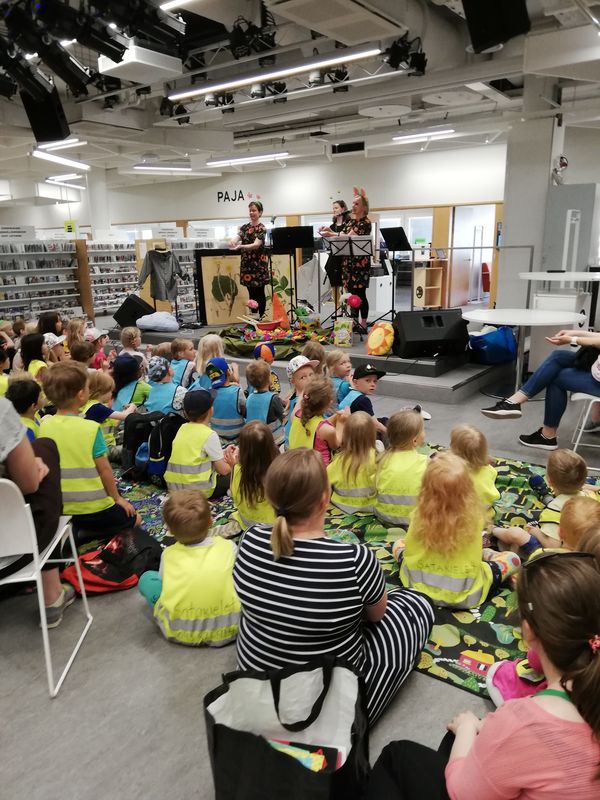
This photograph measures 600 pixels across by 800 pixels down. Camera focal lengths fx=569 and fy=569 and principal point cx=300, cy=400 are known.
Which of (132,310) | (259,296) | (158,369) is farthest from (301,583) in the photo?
(132,310)

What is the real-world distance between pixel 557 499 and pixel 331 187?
1347 cm

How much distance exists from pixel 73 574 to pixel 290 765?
1644 mm

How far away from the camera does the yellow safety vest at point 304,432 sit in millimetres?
3219

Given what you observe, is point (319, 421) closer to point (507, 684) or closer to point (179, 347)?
point (507, 684)

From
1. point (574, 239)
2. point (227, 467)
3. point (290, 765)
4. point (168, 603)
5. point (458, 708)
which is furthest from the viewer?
point (574, 239)

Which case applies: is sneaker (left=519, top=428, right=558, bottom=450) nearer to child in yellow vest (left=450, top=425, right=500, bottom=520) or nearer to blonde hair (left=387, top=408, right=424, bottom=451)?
child in yellow vest (left=450, top=425, right=500, bottom=520)

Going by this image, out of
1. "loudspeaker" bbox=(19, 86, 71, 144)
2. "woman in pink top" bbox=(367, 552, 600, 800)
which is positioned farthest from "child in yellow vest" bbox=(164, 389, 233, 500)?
"loudspeaker" bbox=(19, 86, 71, 144)

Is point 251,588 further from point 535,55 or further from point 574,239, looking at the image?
point 574,239

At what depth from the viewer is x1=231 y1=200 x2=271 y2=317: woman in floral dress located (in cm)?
814

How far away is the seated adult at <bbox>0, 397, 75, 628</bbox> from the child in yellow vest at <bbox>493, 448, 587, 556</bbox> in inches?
76.0

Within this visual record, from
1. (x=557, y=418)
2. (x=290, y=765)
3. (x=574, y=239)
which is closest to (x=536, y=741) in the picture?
(x=290, y=765)

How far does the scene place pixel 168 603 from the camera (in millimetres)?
2113

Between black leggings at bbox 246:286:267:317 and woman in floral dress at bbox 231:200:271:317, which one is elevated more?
woman in floral dress at bbox 231:200:271:317

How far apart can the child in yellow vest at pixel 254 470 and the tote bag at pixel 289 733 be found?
120 centimetres
